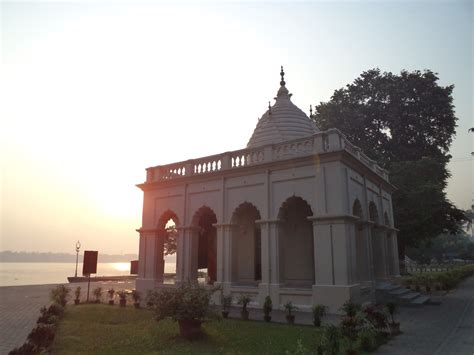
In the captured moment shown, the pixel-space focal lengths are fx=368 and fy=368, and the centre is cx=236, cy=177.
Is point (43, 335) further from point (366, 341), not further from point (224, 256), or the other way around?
point (224, 256)

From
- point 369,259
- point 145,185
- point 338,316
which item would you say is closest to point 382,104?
point 369,259

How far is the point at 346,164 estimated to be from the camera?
1678 cm

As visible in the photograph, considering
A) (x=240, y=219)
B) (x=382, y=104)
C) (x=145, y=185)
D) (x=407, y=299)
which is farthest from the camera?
(x=382, y=104)

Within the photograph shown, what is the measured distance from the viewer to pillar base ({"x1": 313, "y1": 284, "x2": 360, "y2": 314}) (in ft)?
48.6

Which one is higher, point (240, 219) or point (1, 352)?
point (240, 219)

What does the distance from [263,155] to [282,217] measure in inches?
130

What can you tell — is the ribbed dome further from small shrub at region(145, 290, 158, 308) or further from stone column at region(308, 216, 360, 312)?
small shrub at region(145, 290, 158, 308)

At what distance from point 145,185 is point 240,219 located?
6738 millimetres

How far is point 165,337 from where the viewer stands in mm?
11109

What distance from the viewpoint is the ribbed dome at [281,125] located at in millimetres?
23656

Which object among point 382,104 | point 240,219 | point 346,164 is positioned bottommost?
point 240,219

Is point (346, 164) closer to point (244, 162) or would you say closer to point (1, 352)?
point (244, 162)

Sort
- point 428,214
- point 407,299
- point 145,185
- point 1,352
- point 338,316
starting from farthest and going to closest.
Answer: point 428,214 → point 145,185 → point 407,299 → point 338,316 → point 1,352

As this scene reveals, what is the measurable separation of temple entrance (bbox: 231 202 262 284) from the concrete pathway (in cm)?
767
